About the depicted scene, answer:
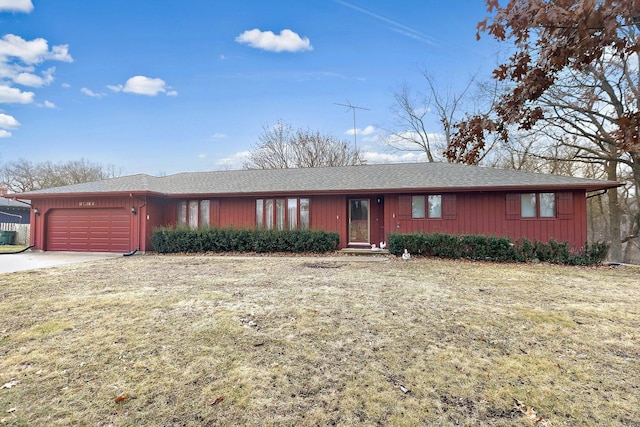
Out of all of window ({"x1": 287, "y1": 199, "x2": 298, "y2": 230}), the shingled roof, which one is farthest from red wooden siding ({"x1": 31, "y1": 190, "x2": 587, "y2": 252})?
window ({"x1": 287, "y1": 199, "x2": 298, "y2": 230})

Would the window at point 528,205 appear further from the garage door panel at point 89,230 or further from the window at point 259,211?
the garage door panel at point 89,230

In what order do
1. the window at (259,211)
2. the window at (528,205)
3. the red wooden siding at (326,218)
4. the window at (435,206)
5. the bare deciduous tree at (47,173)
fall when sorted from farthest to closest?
the bare deciduous tree at (47,173) → the window at (259,211) → the window at (435,206) → the window at (528,205) → the red wooden siding at (326,218)

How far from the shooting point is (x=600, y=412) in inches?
92.6

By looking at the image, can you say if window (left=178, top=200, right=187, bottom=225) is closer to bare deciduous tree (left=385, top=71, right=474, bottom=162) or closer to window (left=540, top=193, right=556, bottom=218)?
window (left=540, top=193, right=556, bottom=218)

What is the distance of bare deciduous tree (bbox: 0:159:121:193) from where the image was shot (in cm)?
2741

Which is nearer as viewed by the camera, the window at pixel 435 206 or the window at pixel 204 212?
the window at pixel 435 206

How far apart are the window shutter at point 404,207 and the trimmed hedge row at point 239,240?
8.50 ft

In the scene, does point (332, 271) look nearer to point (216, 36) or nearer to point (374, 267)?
point (374, 267)

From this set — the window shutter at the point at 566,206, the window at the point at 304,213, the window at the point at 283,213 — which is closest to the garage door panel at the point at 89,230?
the window at the point at 283,213

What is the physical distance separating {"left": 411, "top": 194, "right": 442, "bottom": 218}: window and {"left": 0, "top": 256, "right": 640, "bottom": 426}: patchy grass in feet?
19.3

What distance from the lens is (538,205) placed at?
1098 cm

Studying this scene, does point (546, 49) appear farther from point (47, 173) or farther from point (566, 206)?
point (47, 173)

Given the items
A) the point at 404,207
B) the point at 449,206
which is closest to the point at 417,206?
the point at 404,207

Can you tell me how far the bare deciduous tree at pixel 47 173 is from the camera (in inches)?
1079
